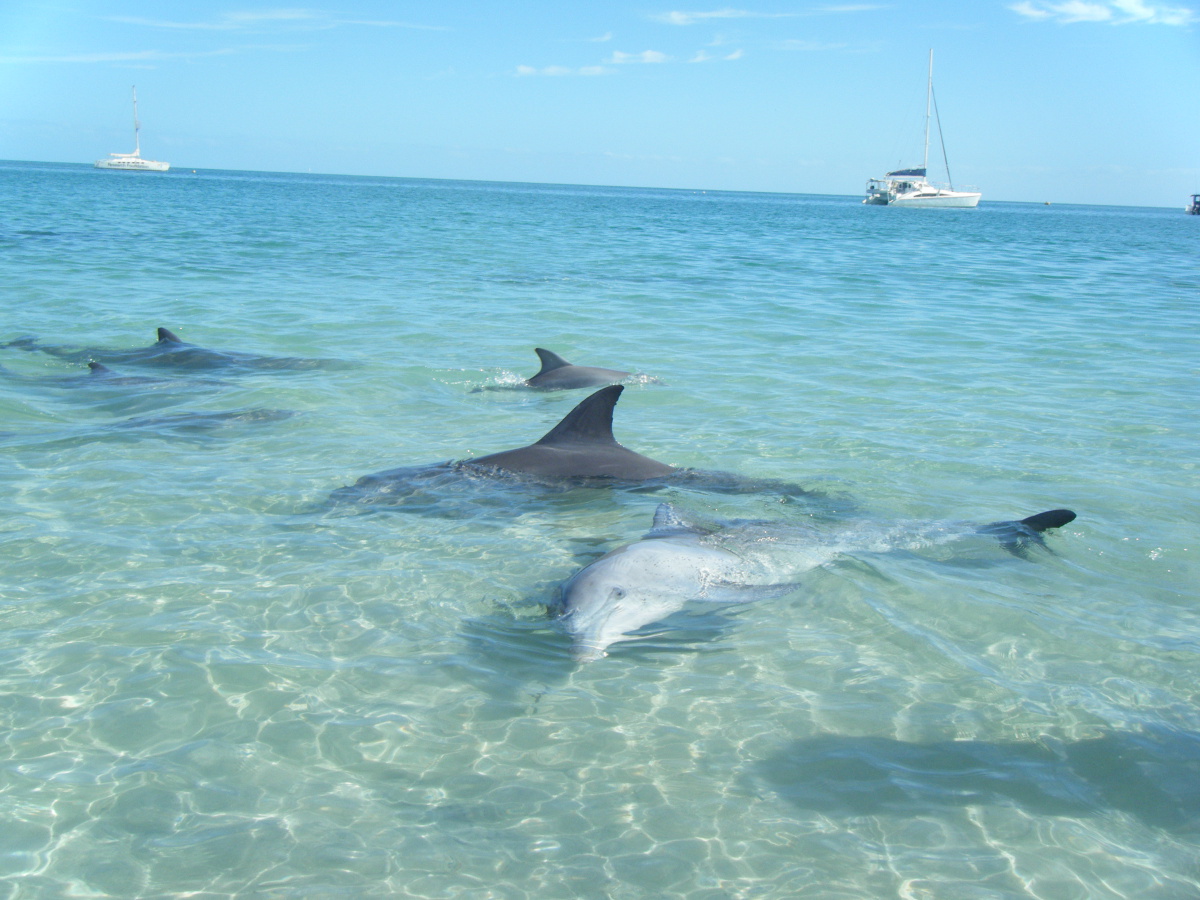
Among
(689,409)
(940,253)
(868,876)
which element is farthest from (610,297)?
(940,253)

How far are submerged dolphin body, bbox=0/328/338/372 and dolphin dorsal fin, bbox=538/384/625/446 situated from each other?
554 cm

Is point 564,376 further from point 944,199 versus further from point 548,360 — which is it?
point 944,199

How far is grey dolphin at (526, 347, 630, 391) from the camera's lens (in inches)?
440

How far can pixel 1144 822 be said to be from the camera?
358 cm

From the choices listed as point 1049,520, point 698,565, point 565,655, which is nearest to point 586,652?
point 565,655

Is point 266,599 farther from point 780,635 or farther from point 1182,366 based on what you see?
point 1182,366

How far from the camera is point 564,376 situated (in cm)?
1133

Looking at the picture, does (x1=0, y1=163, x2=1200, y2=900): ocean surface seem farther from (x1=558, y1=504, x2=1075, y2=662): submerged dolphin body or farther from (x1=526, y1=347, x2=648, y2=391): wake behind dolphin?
(x1=526, y1=347, x2=648, y2=391): wake behind dolphin

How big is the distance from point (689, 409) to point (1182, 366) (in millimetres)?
8183

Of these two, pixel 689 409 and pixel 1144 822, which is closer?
pixel 1144 822

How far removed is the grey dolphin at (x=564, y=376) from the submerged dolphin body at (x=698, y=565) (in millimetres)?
5126

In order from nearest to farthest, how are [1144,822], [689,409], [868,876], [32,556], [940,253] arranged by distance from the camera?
[868,876], [1144,822], [32,556], [689,409], [940,253]

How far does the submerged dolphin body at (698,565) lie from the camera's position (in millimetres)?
4840

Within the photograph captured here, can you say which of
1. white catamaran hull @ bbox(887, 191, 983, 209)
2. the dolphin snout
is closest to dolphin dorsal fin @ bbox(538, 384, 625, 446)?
the dolphin snout
